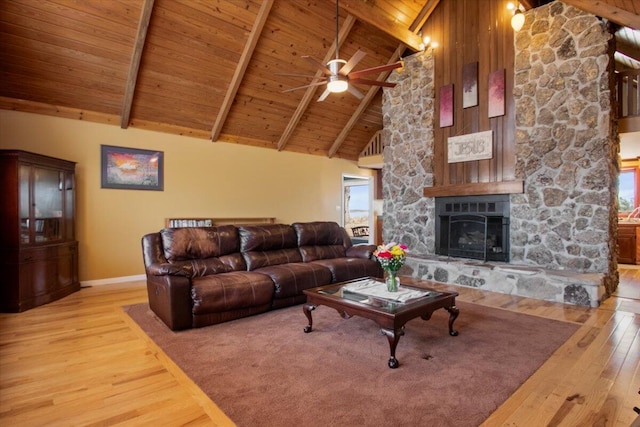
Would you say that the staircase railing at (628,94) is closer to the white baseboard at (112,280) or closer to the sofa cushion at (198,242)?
the sofa cushion at (198,242)

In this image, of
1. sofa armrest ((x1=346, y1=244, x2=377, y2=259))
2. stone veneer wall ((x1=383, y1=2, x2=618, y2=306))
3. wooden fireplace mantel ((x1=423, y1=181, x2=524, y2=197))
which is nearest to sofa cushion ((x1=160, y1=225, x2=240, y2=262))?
sofa armrest ((x1=346, y1=244, x2=377, y2=259))

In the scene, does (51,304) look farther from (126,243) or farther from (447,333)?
(447,333)

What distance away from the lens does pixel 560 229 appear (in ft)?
15.7

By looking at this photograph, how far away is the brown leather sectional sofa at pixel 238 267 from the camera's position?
3.36m

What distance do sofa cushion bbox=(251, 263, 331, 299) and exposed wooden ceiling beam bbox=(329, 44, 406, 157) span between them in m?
4.52

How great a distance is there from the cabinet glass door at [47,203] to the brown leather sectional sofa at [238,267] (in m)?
1.72

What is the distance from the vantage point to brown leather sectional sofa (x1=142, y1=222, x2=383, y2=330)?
3355 millimetres

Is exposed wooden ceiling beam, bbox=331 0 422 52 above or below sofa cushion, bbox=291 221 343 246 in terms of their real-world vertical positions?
above

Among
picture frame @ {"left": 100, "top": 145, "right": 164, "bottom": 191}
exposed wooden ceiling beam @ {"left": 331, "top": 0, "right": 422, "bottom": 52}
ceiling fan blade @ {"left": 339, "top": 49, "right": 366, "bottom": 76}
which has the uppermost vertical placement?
exposed wooden ceiling beam @ {"left": 331, "top": 0, "right": 422, "bottom": 52}

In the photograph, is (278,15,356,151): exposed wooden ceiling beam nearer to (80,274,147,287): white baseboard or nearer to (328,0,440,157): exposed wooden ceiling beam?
(328,0,440,157): exposed wooden ceiling beam

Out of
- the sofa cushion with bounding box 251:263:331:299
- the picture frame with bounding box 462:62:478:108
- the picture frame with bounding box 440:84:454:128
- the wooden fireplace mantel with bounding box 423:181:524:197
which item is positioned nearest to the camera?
the sofa cushion with bounding box 251:263:331:299

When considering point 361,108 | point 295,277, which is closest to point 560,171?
point 295,277

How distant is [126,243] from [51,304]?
1609 millimetres

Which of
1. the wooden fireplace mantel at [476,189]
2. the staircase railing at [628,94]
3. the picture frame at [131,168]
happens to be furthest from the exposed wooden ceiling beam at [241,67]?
the staircase railing at [628,94]
